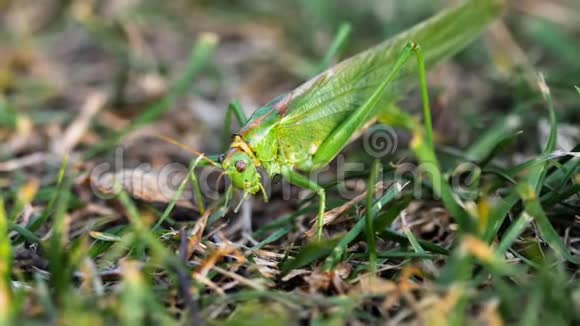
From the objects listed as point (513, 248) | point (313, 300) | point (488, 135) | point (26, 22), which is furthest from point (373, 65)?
point (26, 22)

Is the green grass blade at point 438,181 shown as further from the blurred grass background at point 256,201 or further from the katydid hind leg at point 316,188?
the katydid hind leg at point 316,188

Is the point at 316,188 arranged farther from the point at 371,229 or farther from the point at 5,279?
the point at 5,279

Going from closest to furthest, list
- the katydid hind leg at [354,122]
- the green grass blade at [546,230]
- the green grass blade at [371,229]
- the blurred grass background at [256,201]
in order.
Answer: the blurred grass background at [256,201], the green grass blade at [546,230], the green grass blade at [371,229], the katydid hind leg at [354,122]

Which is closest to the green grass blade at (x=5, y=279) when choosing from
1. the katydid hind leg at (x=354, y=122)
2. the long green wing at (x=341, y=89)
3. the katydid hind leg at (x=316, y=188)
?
the katydid hind leg at (x=316, y=188)

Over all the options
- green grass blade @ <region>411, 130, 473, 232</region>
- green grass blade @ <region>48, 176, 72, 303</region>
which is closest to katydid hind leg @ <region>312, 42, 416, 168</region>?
green grass blade @ <region>411, 130, 473, 232</region>

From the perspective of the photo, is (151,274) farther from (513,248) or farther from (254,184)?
(513,248)

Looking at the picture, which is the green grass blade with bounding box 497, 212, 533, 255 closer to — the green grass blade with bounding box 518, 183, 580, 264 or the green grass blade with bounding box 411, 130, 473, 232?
the green grass blade with bounding box 518, 183, 580, 264
